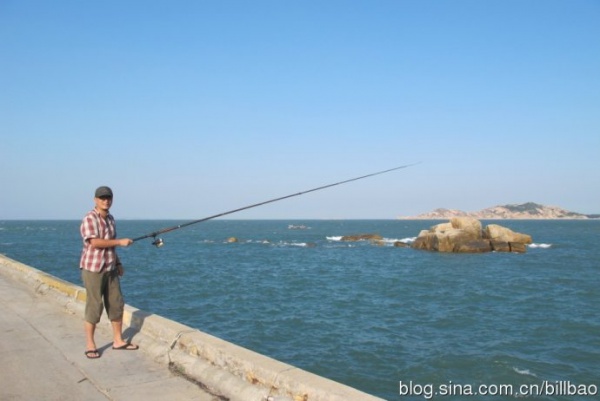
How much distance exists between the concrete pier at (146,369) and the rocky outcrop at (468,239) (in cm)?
3876

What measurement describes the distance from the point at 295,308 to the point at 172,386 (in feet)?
38.0

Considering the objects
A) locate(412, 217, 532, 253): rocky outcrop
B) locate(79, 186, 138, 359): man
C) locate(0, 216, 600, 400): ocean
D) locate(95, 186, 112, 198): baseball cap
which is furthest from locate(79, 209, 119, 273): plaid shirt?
locate(412, 217, 532, 253): rocky outcrop

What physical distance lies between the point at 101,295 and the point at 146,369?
1010 mm

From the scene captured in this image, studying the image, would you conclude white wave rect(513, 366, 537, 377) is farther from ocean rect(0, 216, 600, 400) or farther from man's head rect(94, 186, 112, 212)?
man's head rect(94, 186, 112, 212)

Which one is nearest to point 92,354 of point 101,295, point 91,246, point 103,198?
point 101,295

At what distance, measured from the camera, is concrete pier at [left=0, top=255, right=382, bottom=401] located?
→ 12.5ft

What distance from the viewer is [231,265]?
30.9 meters

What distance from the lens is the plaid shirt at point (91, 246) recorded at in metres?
4.86

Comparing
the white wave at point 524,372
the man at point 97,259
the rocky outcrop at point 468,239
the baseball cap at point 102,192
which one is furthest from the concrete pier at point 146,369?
the rocky outcrop at point 468,239

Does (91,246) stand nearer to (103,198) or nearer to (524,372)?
(103,198)

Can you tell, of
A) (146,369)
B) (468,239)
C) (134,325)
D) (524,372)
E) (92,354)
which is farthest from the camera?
(468,239)

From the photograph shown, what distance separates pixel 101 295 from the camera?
16.5 feet

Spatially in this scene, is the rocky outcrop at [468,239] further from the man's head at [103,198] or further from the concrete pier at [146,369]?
the man's head at [103,198]

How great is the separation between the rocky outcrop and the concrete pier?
38764 millimetres
